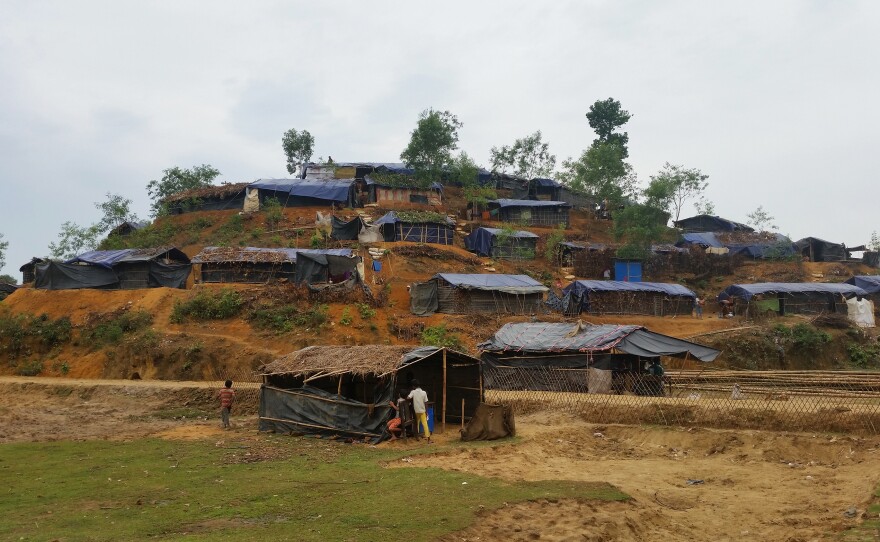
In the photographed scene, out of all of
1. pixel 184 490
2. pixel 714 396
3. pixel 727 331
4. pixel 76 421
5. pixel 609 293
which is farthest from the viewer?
pixel 609 293

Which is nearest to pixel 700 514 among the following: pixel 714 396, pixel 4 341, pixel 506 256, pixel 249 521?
pixel 249 521

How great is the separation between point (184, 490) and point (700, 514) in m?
8.80

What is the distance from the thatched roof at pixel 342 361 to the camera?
1755 cm

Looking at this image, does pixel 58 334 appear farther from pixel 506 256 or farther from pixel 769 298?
pixel 769 298

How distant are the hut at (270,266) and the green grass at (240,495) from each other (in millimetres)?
20711

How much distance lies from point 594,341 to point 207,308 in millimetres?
19530

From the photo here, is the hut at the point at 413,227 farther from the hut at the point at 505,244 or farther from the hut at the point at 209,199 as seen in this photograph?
the hut at the point at 209,199

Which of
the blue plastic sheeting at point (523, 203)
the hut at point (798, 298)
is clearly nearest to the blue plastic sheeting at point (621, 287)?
the hut at point (798, 298)

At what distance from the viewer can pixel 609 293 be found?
40781mm

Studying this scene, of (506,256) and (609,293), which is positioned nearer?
(609,293)

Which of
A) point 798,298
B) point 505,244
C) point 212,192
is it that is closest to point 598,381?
point 798,298

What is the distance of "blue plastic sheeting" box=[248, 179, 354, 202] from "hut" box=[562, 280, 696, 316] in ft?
62.3

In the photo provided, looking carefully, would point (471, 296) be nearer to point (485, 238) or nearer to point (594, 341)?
point (485, 238)

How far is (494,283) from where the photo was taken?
38.6m
